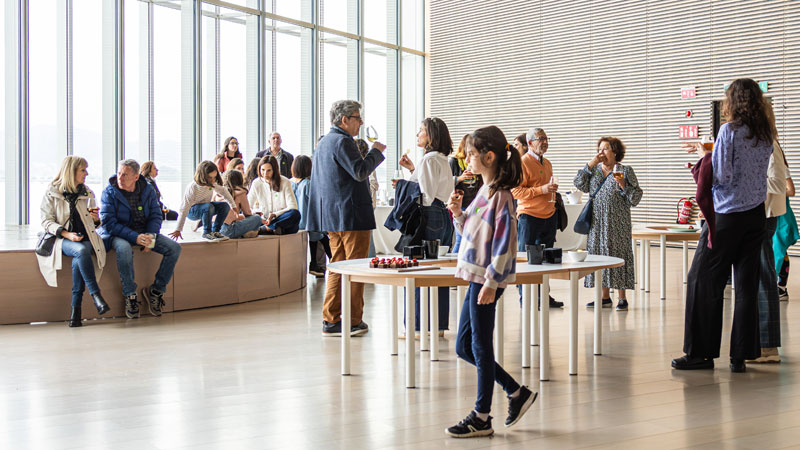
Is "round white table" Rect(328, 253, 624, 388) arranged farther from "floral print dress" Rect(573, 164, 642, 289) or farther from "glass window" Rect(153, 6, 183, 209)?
"glass window" Rect(153, 6, 183, 209)

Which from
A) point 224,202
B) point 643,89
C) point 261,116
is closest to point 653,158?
point 643,89

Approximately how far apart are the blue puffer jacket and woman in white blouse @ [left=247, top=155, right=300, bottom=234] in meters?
1.42

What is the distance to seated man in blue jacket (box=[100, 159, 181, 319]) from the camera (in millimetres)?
6133

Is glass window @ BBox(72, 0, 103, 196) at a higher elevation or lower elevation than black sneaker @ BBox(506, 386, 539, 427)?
higher

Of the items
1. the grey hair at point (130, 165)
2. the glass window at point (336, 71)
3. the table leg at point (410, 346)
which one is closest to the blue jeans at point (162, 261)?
the grey hair at point (130, 165)

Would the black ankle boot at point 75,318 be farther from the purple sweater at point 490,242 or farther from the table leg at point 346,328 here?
the purple sweater at point 490,242

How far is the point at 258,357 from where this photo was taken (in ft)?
15.8

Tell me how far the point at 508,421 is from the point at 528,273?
81 cm

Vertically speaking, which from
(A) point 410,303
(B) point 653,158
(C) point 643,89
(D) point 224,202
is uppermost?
(C) point 643,89

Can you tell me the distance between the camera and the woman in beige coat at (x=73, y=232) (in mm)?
5883

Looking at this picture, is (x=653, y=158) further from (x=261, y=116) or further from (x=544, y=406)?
(x=544, y=406)

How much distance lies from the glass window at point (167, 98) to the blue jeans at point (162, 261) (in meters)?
4.79

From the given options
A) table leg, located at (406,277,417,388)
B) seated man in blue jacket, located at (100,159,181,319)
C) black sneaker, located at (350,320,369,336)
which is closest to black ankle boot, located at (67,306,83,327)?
seated man in blue jacket, located at (100,159,181,319)

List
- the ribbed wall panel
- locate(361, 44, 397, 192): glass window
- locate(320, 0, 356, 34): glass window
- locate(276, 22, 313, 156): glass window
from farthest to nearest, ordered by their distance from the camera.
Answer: locate(361, 44, 397, 192): glass window → locate(320, 0, 356, 34): glass window → locate(276, 22, 313, 156): glass window → the ribbed wall panel
